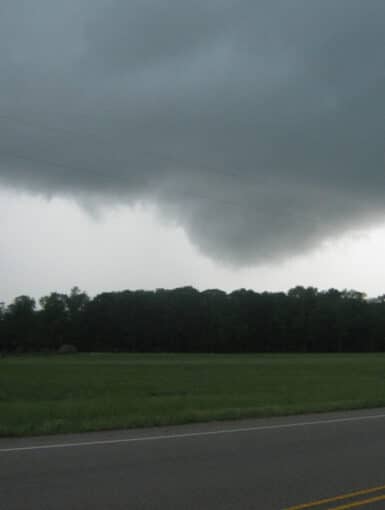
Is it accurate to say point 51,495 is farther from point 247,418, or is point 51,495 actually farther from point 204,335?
point 204,335

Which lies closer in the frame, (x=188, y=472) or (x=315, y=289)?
(x=188, y=472)

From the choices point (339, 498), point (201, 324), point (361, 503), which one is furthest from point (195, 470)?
point (201, 324)

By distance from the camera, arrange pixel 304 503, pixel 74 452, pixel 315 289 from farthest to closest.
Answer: pixel 315 289, pixel 74 452, pixel 304 503

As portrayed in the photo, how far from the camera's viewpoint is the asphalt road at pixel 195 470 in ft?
26.9

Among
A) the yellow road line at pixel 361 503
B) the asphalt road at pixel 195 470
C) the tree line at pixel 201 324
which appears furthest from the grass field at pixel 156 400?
the tree line at pixel 201 324

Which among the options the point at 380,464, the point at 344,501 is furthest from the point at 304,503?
the point at 380,464

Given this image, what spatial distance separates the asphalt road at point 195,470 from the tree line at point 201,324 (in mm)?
149064

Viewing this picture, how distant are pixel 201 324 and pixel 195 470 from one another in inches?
6087

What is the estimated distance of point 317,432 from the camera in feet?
49.3

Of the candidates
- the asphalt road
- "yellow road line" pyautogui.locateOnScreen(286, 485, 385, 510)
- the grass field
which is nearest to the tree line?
the grass field

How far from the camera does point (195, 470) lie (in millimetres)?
10109

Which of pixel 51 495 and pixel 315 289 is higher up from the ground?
pixel 315 289

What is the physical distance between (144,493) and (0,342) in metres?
177

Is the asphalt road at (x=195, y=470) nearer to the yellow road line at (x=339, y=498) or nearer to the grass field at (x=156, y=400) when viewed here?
the yellow road line at (x=339, y=498)
